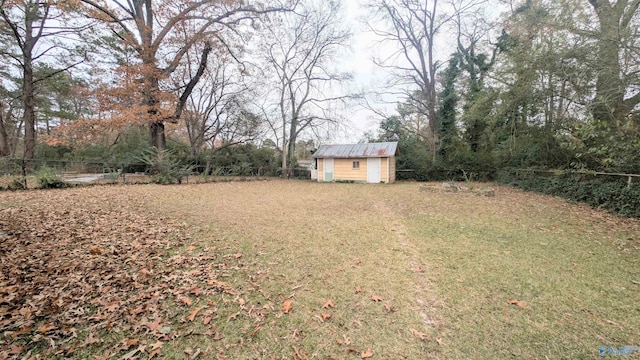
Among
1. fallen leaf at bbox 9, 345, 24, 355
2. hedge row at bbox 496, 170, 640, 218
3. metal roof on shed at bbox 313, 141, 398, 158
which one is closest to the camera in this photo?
fallen leaf at bbox 9, 345, 24, 355

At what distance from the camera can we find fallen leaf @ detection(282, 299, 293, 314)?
8.71ft

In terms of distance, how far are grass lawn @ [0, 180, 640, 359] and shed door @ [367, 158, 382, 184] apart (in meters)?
11.2

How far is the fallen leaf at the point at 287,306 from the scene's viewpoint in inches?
105

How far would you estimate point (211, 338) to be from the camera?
7.36ft

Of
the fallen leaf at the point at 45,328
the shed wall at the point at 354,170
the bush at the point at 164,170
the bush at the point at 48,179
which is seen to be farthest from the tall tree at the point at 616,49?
the bush at the point at 48,179

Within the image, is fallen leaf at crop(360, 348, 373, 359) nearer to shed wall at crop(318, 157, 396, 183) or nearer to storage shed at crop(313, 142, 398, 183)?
storage shed at crop(313, 142, 398, 183)

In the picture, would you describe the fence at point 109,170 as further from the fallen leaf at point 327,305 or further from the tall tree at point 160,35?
the fallen leaf at point 327,305

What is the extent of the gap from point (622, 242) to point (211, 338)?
7.20 m

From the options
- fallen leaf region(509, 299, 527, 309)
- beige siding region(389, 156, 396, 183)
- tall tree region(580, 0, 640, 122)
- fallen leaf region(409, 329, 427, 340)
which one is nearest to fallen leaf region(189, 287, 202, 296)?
fallen leaf region(409, 329, 427, 340)

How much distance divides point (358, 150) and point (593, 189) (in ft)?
38.7

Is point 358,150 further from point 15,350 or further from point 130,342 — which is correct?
point 15,350

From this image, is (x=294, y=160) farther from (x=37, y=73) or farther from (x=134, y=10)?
(x=37, y=73)

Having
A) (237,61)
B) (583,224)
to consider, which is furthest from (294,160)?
(583,224)

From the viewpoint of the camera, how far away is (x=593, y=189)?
7.60 metres
